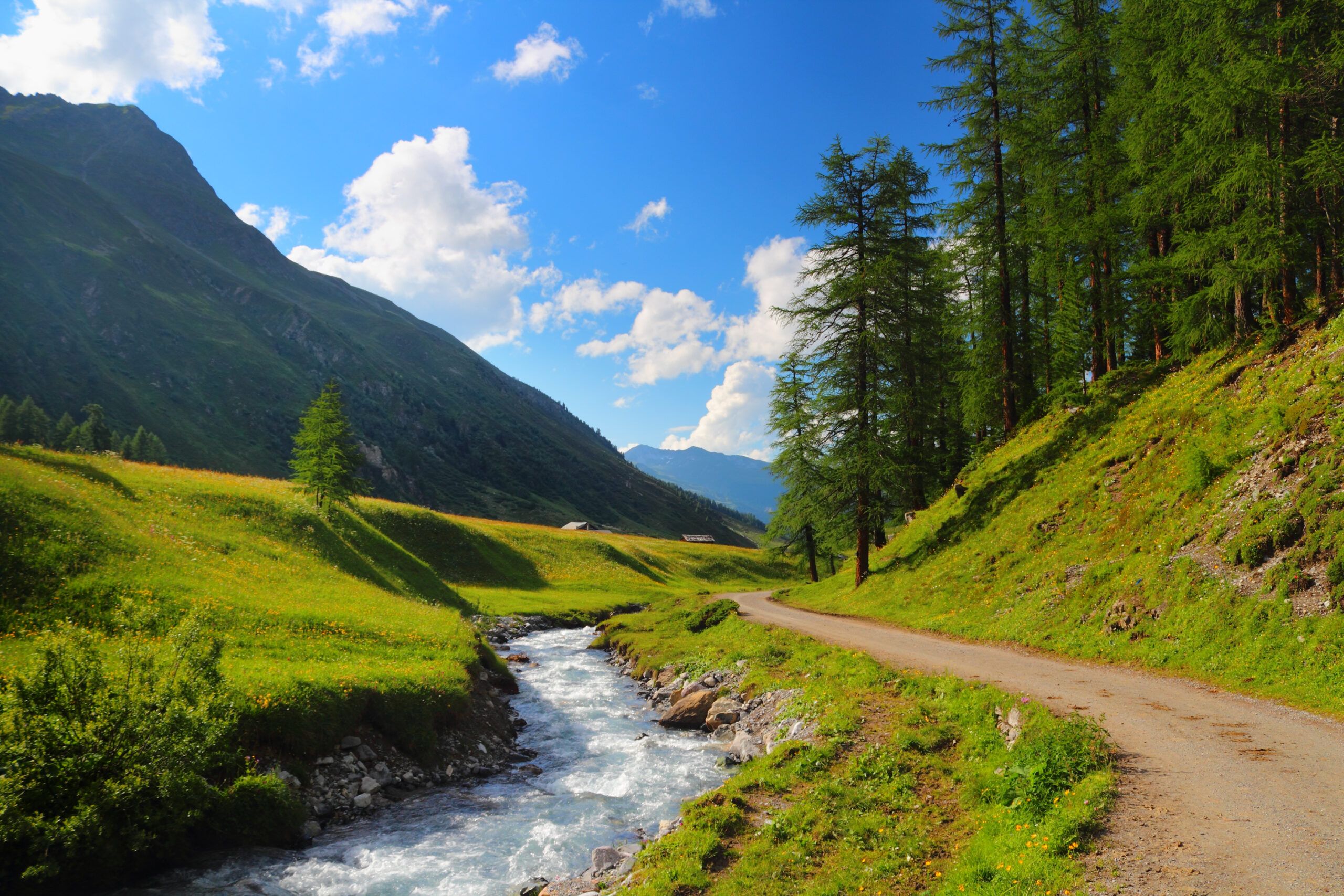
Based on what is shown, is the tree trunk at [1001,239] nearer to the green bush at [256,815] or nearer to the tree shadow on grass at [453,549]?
the green bush at [256,815]

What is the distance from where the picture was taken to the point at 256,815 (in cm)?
1194

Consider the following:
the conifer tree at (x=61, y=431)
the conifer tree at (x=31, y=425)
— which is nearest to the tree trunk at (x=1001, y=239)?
the conifer tree at (x=31, y=425)

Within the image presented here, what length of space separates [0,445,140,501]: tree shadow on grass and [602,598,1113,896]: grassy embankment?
31.7m

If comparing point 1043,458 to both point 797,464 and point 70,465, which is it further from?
point 70,465

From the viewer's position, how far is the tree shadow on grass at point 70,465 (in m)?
26.2

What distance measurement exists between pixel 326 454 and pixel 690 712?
32.1 m

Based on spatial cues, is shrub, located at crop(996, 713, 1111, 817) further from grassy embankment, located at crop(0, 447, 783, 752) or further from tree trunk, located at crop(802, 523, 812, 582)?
tree trunk, located at crop(802, 523, 812, 582)

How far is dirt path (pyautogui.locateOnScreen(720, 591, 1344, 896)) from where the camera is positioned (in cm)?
651

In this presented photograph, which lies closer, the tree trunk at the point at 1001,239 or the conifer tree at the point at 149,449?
the tree trunk at the point at 1001,239

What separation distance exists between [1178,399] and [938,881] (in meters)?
23.0

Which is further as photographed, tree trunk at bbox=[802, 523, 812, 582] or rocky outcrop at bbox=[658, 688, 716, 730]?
tree trunk at bbox=[802, 523, 812, 582]

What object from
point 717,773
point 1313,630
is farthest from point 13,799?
point 1313,630

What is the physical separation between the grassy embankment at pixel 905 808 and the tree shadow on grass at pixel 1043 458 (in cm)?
1580

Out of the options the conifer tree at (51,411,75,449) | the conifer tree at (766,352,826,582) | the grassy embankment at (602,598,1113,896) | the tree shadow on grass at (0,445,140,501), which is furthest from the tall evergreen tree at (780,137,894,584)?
the conifer tree at (51,411,75,449)
